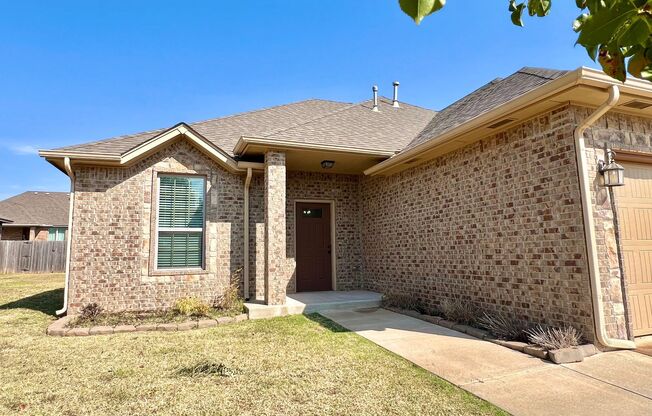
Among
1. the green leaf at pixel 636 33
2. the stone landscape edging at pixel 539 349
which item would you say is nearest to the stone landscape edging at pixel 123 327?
the stone landscape edging at pixel 539 349

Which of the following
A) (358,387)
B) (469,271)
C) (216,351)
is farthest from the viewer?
(469,271)

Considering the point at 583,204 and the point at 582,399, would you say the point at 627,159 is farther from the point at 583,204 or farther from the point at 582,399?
the point at 582,399

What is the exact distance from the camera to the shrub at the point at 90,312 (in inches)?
273

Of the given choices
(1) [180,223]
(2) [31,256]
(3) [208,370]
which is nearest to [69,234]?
(1) [180,223]

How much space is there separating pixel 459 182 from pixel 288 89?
11.0 metres

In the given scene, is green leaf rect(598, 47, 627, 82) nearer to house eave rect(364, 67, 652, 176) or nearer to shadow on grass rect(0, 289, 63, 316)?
house eave rect(364, 67, 652, 176)

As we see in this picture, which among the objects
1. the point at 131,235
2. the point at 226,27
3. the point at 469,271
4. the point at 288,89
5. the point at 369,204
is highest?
the point at 288,89

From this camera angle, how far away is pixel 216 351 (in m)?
5.09

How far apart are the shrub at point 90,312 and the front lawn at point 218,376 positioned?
819mm

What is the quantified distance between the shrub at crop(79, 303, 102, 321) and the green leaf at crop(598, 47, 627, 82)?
8.35 meters

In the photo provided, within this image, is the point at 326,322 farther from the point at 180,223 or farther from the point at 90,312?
the point at 90,312

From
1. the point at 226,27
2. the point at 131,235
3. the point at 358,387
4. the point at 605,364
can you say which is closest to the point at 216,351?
the point at 358,387

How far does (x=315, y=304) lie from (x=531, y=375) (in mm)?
4711

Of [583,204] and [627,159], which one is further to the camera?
[627,159]
